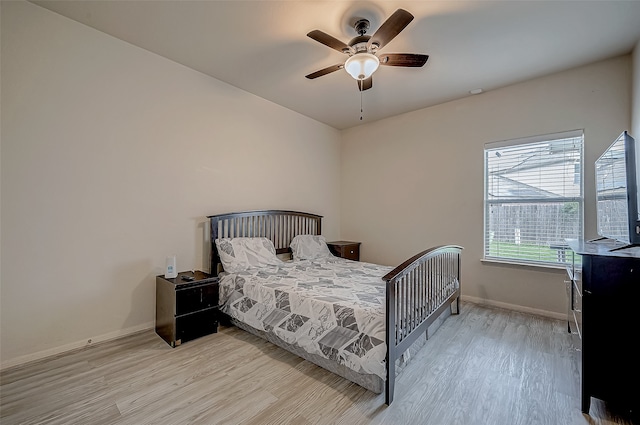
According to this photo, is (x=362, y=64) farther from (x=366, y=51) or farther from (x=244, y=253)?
(x=244, y=253)

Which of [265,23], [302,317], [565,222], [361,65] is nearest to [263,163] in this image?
[265,23]

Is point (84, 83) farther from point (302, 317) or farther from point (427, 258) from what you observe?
point (427, 258)

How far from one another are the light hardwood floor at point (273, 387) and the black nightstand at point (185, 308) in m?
0.11

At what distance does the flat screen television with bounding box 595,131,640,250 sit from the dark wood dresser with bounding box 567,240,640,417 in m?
0.32

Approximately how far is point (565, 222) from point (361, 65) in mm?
3036

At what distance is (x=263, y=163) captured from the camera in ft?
13.3

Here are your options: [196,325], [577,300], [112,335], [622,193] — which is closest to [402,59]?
[622,193]

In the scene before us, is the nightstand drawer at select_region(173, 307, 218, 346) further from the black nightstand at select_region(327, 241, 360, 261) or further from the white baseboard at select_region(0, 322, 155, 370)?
the black nightstand at select_region(327, 241, 360, 261)

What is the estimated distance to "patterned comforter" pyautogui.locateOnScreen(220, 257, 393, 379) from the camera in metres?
1.90

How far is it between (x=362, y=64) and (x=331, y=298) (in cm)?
197

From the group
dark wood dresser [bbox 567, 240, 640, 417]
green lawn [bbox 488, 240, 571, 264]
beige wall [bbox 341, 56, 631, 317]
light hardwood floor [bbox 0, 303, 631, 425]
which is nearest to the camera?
dark wood dresser [bbox 567, 240, 640, 417]

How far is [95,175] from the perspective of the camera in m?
2.56

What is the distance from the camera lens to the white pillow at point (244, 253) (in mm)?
3162

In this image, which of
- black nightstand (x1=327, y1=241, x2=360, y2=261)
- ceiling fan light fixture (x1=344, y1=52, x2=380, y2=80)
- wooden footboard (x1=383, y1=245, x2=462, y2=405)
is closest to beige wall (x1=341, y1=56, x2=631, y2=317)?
black nightstand (x1=327, y1=241, x2=360, y2=261)
